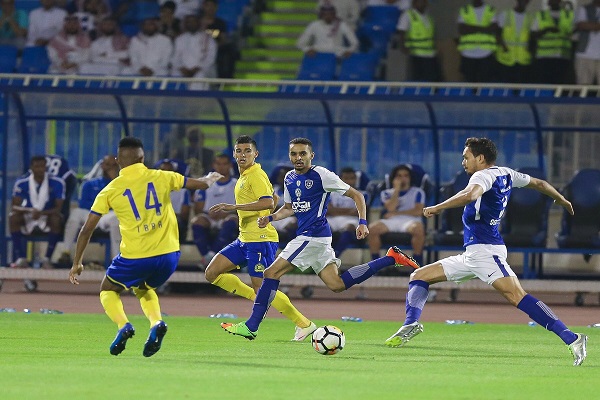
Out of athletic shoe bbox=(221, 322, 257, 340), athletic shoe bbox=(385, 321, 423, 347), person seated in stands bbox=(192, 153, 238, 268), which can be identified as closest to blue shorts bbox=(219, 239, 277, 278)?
athletic shoe bbox=(221, 322, 257, 340)

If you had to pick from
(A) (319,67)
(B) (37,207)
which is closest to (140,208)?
(B) (37,207)

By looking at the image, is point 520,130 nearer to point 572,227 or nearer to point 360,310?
point 572,227

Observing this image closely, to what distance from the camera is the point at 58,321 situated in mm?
15648

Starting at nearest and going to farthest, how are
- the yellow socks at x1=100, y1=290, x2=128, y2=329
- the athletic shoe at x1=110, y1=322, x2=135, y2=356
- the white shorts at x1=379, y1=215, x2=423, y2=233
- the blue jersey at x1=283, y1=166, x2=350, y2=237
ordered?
the athletic shoe at x1=110, y1=322, x2=135, y2=356 → the yellow socks at x1=100, y1=290, x2=128, y2=329 → the blue jersey at x1=283, y1=166, x2=350, y2=237 → the white shorts at x1=379, y1=215, x2=423, y2=233

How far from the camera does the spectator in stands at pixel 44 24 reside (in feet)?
85.7

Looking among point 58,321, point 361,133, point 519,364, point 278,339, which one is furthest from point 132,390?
point 361,133

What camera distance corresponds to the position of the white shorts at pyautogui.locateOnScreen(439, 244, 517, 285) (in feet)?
39.5

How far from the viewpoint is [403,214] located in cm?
2020

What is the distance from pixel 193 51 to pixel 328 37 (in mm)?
2452

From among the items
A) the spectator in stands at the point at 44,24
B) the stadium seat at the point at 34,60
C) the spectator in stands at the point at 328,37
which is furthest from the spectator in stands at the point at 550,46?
the stadium seat at the point at 34,60

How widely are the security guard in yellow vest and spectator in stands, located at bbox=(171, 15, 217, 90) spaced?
17.0 feet

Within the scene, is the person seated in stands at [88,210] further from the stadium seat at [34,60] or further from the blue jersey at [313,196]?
the blue jersey at [313,196]

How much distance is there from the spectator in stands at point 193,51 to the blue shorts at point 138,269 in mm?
13881

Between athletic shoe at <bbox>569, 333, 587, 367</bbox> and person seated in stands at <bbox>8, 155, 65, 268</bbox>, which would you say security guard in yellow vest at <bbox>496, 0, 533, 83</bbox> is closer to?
person seated in stands at <bbox>8, 155, 65, 268</bbox>
